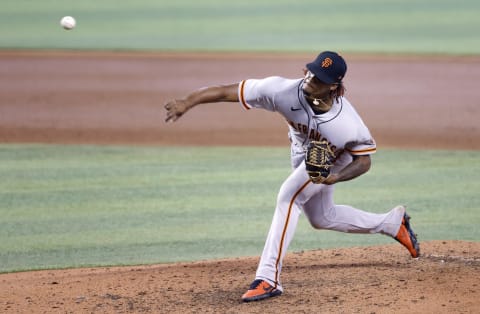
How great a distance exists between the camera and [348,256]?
6461 mm

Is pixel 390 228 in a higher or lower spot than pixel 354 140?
lower

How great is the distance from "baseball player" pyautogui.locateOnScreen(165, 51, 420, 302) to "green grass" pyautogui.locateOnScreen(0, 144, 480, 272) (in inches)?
63.1

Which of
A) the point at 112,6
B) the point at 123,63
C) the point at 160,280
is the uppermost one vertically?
the point at 112,6

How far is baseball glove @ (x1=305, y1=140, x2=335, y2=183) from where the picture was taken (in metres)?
5.14

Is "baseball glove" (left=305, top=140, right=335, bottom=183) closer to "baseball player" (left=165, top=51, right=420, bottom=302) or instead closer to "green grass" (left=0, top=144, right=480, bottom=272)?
"baseball player" (left=165, top=51, right=420, bottom=302)

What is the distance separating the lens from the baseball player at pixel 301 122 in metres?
5.30

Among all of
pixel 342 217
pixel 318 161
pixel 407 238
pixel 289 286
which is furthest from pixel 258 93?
pixel 407 238

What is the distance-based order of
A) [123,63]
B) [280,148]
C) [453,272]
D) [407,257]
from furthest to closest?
[123,63]
[280,148]
[407,257]
[453,272]

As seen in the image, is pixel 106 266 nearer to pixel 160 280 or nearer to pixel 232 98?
pixel 160 280

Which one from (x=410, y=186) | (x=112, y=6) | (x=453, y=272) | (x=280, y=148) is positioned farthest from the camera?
(x=112, y=6)

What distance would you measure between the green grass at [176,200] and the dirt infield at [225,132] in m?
0.68

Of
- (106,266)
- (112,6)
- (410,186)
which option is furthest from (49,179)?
(112,6)

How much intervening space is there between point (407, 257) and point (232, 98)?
1.85 meters

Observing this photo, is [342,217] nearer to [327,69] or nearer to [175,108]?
[327,69]
